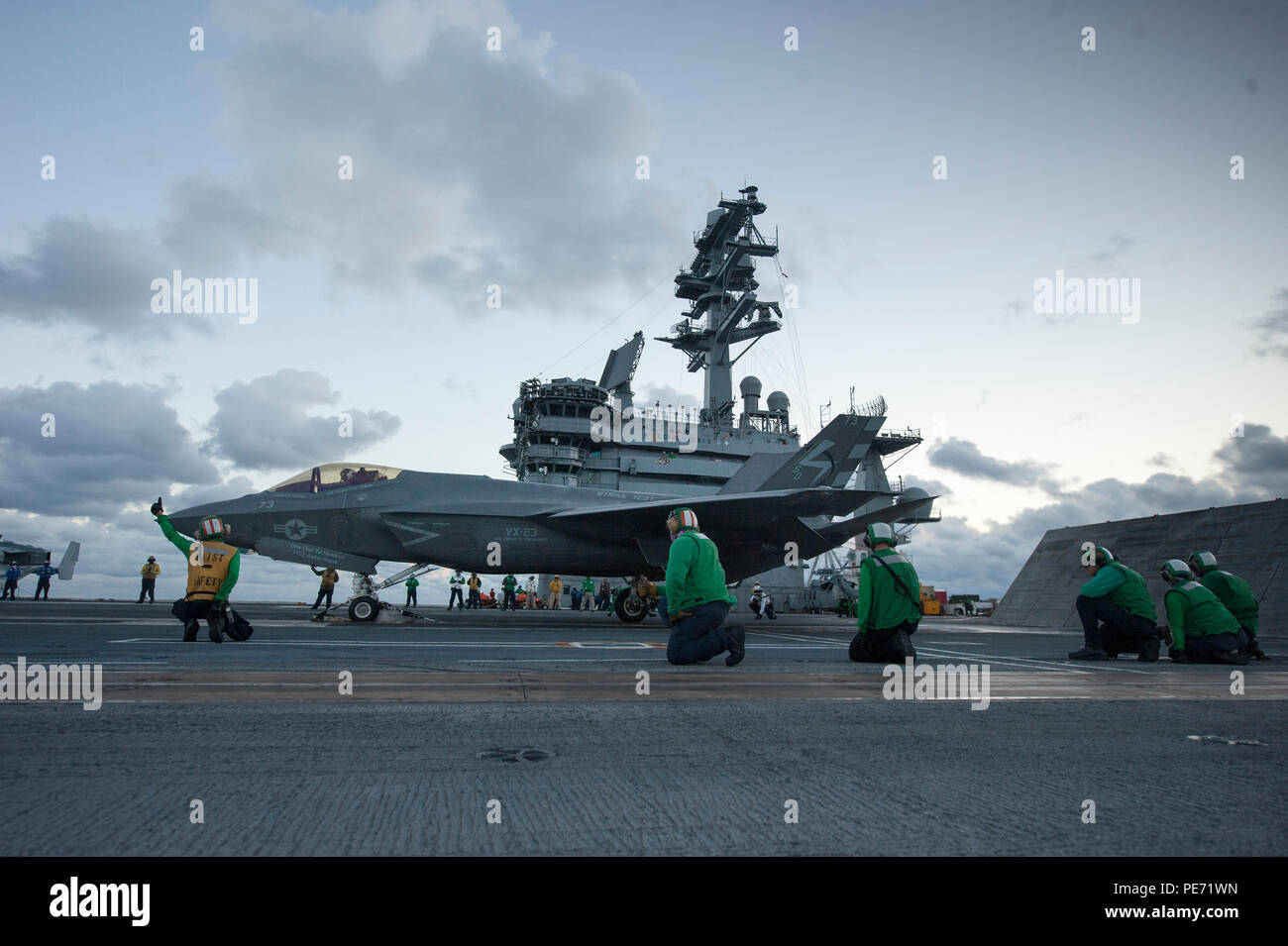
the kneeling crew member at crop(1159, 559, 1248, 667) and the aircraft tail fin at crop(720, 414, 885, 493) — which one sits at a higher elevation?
the aircraft tail fin at crop(720, 414, 885, 493)

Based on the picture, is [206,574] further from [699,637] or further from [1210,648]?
[1210,648]

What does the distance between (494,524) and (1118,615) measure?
41.9 feet

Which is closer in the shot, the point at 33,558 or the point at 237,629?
the point at 237,629

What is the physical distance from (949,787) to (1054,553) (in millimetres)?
23937

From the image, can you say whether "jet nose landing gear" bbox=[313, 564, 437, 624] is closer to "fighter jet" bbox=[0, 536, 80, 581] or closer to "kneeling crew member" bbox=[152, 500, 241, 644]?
"kneeling crew member" bbox=[152, 500, 241, 644]

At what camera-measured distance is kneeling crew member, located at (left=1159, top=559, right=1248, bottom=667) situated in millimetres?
8398

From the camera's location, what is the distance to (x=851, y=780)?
2.68m

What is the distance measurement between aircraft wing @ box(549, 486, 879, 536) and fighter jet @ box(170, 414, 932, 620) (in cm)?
3

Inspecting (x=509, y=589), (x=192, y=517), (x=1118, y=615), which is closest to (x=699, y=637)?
(x=1118, y=615)

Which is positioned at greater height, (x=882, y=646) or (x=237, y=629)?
(x=882, y=646)

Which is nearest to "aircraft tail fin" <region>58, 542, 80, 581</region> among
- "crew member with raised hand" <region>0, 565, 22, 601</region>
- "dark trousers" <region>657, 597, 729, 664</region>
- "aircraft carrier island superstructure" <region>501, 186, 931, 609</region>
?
"crew member with raised hand" <region>0, 565, 22, 601</region>

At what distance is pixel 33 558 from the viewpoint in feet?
125
